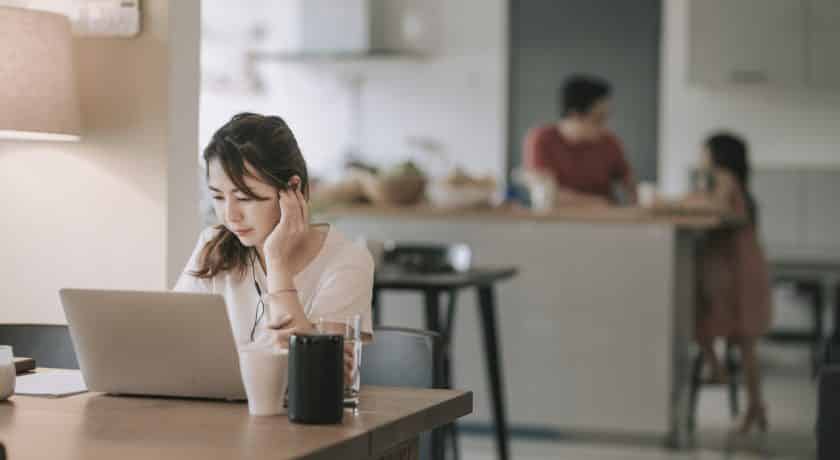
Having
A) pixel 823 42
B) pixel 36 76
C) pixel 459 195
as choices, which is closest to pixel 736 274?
pixel 459 195

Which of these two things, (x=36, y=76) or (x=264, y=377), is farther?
(x=36, y=76)

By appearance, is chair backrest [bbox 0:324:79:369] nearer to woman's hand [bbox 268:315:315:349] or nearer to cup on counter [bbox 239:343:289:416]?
woman's hand [bbox 268:315:315:349]

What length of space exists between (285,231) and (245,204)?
0.27ft

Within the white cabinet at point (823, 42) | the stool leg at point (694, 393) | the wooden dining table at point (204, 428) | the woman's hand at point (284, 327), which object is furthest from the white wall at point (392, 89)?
the wooden dining table at point (204, 428)

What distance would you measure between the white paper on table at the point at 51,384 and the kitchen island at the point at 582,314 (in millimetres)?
2913

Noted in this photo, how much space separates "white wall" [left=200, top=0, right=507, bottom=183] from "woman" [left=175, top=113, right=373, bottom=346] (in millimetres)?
6382

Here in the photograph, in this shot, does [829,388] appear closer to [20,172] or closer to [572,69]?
[20,172]

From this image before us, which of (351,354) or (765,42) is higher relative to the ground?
(765,42)

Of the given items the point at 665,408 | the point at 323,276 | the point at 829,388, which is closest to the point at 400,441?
the point at 323,276

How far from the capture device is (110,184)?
279 centimetres

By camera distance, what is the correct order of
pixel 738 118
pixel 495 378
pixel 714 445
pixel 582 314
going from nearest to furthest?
pixel 495 378
pixel 714 445
pixel 582 314
pixel 738 118

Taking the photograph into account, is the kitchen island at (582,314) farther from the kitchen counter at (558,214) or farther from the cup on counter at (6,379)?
the cup on counter at (6,379)

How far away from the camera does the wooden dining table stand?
4.87 ft

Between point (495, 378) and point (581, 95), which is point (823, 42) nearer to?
point (581, 95)
